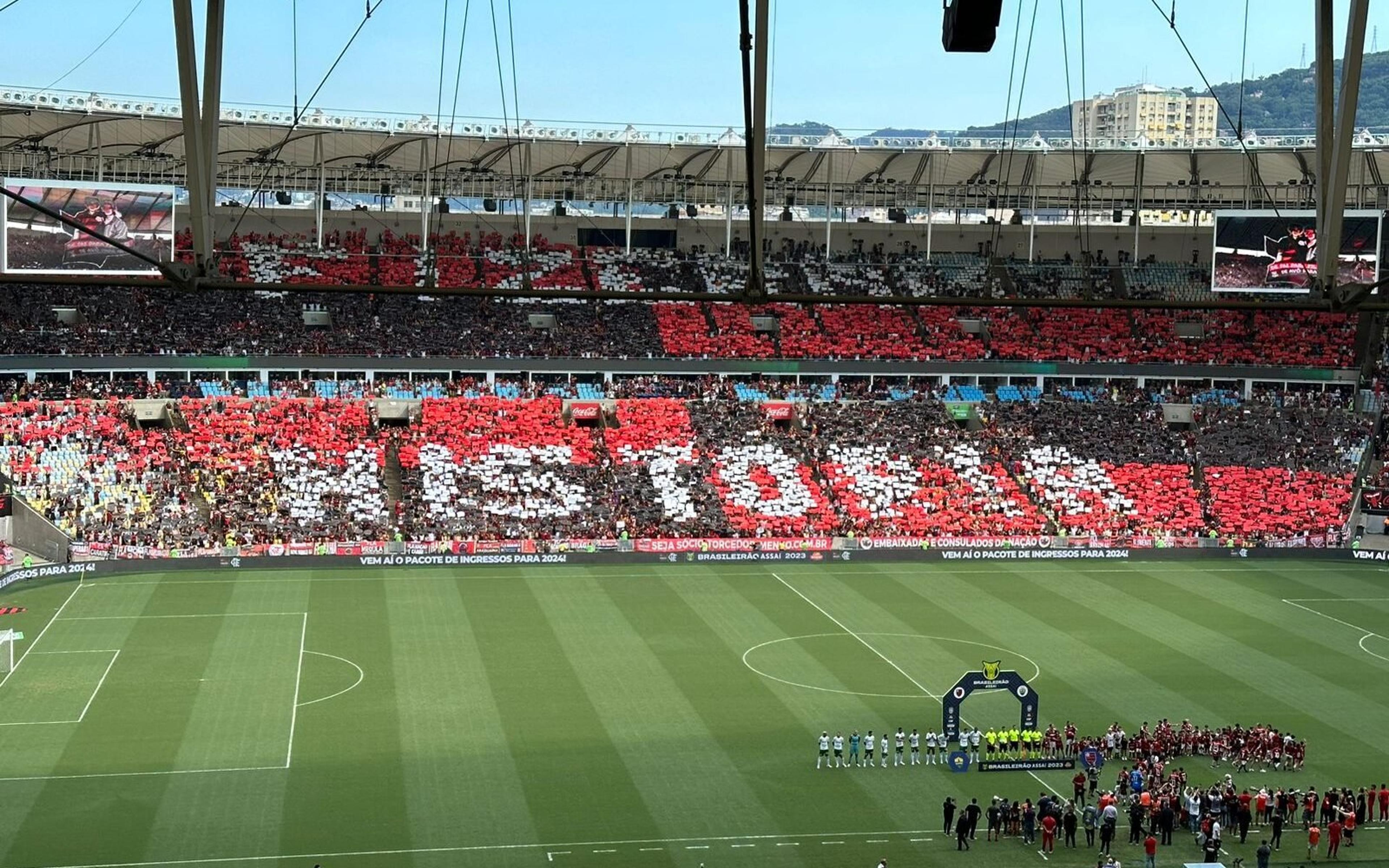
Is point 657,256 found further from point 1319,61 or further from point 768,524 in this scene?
point 1319,61

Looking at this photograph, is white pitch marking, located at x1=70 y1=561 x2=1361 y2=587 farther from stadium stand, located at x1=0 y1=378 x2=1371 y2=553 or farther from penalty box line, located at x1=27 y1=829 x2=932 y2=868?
penalty box line, located at x1=27 y1=829 x2=932 y2=868

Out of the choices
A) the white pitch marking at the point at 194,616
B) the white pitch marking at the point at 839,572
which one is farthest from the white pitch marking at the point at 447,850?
the white pitch marking at the point at 839,572

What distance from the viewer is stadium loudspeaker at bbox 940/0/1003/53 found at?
38.8ft

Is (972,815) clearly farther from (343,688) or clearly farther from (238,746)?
(343,688)

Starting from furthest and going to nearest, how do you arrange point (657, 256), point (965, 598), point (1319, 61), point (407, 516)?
point (657, 256) < point (407, 516) < point (965, 598) < point (1319, 61)

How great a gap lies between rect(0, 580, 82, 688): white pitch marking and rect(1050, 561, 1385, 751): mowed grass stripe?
81.9ft

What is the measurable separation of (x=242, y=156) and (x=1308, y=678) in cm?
4669

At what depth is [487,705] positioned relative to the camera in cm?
3372

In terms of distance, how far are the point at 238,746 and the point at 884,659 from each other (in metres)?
15.8

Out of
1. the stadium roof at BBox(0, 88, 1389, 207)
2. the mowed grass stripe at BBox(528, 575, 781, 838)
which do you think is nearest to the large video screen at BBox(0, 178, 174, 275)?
the stadium roof at BBox(0, 88, 1389, 207)

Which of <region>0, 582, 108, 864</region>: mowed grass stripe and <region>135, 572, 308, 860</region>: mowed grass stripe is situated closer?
<region>135, 572, 308, 860</region>: mowed grass stripe

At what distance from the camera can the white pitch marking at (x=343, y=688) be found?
3383cm

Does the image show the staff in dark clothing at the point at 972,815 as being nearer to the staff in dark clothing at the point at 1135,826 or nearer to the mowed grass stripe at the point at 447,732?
the staff in dark clothing at the point at 1135,826

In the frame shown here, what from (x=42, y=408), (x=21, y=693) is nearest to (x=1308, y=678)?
(x=21, y=693)
